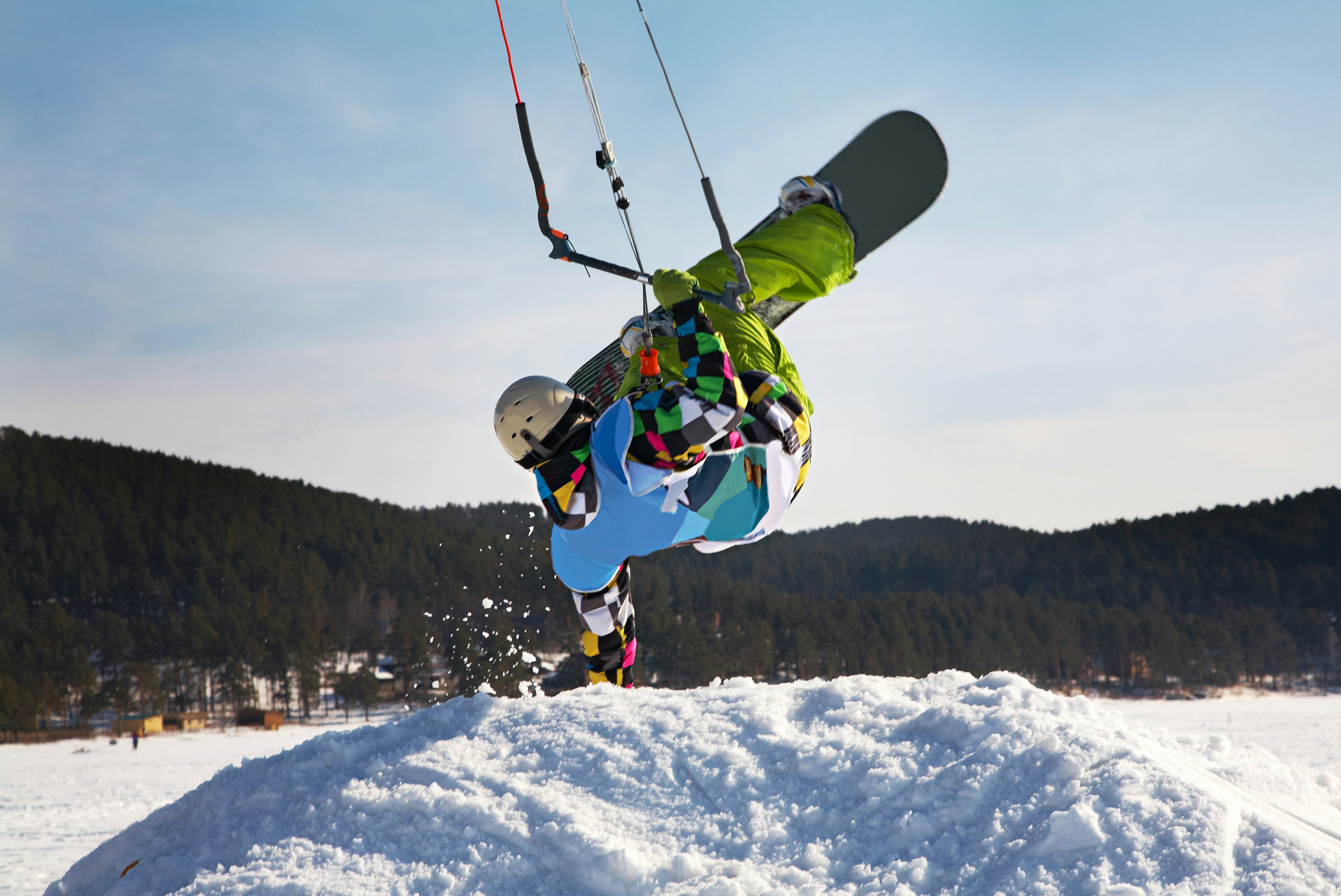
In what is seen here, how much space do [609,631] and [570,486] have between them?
1210 mm

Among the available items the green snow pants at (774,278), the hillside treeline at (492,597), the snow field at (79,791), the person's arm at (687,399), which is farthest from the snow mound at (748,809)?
the hillside treeline at (492,597)

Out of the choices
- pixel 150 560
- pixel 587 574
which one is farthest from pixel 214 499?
pixel 587 574

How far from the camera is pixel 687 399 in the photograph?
13.3 ft

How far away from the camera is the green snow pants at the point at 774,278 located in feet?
16.0

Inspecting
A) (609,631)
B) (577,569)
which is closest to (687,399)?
(577,569)

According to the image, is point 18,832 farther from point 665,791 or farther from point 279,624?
point 279,624

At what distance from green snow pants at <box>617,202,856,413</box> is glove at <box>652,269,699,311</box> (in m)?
0.36

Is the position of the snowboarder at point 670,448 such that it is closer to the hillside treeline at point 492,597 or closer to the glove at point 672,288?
the glove at point 672,288

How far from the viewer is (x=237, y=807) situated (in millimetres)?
3449

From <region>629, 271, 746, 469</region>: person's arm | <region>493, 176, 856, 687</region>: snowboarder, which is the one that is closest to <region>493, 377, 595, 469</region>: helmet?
<region>493, 176, 856, 687</region>: snowboarder

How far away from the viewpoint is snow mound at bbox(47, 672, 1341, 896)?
2.91 m

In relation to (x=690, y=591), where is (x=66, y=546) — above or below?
above

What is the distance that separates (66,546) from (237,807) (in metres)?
82.7

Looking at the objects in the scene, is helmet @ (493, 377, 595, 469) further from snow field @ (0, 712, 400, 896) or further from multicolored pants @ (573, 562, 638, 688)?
snow field @ (0, 712, 400, 896)
